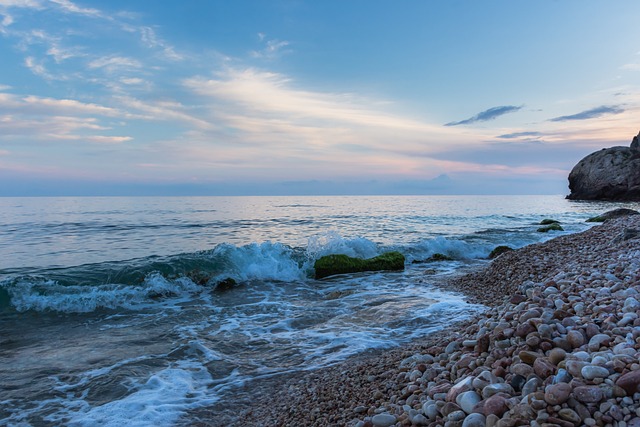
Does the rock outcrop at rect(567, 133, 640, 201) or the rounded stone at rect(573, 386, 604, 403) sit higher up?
the rock outcrop at rect(567, 133, 640, 201)

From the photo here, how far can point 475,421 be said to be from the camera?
7.95 ft

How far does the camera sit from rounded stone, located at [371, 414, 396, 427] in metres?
2.94

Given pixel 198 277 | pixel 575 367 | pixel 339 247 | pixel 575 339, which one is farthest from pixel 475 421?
pixel 339 247

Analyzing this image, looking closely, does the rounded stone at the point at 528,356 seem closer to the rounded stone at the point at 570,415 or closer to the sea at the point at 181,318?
the rounded stone at the point at 570,415

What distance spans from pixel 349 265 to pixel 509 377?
429 inches

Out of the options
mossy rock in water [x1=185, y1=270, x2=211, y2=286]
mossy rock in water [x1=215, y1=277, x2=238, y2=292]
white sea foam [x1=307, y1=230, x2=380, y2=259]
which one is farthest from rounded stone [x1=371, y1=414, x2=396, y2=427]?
white sea foam [x1=307, y1=230, x2=380, y2=259]

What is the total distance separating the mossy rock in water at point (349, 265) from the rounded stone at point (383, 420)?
33.6 ft

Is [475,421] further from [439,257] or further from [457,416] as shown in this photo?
[439,257]

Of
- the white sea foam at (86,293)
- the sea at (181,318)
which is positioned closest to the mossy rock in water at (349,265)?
the sea at (181,318)

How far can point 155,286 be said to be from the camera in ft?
37.3

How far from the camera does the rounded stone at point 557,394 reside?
89.7 inches

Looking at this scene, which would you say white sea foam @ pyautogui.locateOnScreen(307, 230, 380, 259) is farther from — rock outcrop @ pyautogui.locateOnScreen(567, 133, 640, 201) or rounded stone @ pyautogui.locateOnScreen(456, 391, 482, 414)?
rock outcrop @ pyautogui.locateOnScreen(567, 133, 640, 201)

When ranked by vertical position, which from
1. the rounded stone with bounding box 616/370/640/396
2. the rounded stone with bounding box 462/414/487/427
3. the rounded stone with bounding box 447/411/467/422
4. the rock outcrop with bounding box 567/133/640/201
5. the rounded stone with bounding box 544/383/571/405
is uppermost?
the rock outcrop with bounding box 567/133/640/201

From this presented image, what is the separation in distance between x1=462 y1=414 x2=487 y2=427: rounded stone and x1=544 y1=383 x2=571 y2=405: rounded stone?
382 mm
